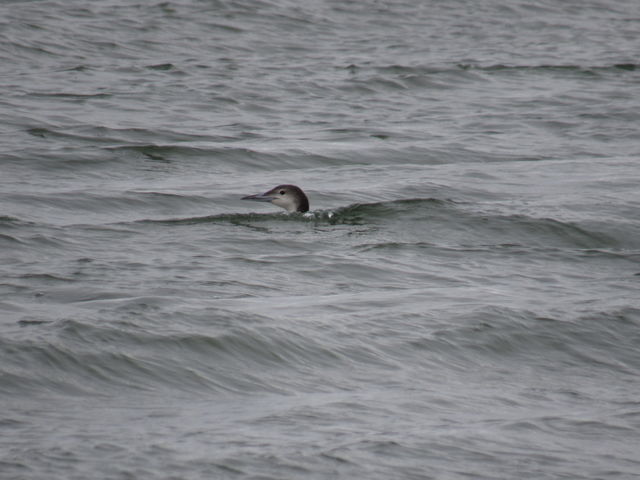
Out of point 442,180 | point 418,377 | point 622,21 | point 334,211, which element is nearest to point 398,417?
point 418,377

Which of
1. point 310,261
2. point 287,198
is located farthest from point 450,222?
point 310,261

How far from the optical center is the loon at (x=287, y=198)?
12.4 metres

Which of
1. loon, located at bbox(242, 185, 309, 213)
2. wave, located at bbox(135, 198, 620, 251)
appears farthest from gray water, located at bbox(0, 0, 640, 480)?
loon, located at bbox(242, 185, 309, 213)

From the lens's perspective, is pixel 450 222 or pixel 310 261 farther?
pixel 450 222

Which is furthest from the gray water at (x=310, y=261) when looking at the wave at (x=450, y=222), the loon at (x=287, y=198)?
the loon at (x=287, y=198)

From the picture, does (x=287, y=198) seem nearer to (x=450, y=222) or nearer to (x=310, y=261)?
(x=450, y=222)

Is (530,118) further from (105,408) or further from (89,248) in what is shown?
(105,408)

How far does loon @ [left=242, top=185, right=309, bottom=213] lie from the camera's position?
12438 mm

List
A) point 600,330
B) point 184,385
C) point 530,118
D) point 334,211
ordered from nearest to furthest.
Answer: point 184,385 < point 600,330 < point 334,211 < point 530,118

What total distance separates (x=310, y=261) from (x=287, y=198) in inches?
77.6

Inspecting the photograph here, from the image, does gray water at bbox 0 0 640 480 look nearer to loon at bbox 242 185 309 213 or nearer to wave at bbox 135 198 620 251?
wave at bbox 135 198 620 251

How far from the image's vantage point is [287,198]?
12.5 meters

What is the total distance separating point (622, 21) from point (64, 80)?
15.2 meters

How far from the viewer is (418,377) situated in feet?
25.2
